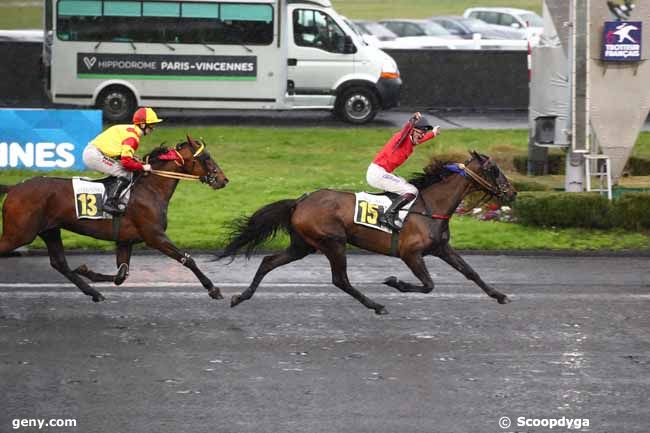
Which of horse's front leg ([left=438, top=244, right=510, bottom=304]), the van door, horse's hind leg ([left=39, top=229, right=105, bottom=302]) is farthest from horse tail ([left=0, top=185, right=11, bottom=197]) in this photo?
the van door

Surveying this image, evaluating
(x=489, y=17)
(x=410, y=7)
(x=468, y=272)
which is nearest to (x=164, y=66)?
(x=468, y=272)

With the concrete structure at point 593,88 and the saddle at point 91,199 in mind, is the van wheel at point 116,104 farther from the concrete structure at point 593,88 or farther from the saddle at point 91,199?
the saddle at point 91,199

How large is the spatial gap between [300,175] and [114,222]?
331 inches

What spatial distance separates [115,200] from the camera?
12.5 meters

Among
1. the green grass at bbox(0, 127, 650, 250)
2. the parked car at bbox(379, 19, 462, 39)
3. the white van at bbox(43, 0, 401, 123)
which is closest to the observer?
the green grass at bbox(0, 127, 650, 250)

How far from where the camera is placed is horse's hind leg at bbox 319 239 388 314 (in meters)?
12.1

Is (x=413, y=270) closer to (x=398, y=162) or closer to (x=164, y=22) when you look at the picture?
(x=398, y=162)

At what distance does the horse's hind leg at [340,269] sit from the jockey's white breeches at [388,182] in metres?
0.73

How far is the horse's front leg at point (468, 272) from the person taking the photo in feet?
39.3

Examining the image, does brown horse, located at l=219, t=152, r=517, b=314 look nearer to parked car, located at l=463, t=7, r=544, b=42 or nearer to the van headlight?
the van headlight

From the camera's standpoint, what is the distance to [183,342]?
36.3ft

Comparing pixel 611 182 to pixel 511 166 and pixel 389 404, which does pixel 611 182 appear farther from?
pixel 389 404

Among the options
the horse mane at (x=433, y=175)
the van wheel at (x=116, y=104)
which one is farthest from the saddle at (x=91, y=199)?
the van wheel at (x=116, y=104)

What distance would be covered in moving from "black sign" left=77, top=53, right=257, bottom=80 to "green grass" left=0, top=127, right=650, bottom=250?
1303 mm
